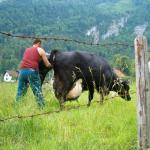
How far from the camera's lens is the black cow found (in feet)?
31.8

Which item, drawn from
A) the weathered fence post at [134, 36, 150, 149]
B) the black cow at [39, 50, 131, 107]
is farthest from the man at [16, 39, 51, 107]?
the weathered fence post at [134, 36, 150, 149]

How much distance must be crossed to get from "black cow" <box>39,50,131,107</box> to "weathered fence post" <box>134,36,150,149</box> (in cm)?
429

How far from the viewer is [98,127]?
6.09m

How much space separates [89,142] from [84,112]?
151cm

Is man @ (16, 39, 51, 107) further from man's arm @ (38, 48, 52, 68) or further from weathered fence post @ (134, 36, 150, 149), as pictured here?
weathered fence post @ (134, 36, 150, 149)

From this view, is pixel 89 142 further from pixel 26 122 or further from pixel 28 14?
pixel 28 14

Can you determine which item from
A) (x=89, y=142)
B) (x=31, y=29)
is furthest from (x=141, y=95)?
(x=31, y=29)

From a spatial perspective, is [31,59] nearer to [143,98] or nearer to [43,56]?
[43,56]

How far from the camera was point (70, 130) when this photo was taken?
5.80 metres

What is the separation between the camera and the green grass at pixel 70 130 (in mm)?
5130

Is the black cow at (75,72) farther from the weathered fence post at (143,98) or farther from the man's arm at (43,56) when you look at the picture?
the weathered fence post at (143,98)

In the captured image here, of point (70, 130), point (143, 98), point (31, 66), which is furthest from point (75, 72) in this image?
point (143, 98)

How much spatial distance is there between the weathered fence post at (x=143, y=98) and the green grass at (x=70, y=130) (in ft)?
1.18

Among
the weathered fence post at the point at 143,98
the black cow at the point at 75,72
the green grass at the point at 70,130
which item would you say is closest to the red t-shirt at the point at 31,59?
the black cow at the point at 75,72
